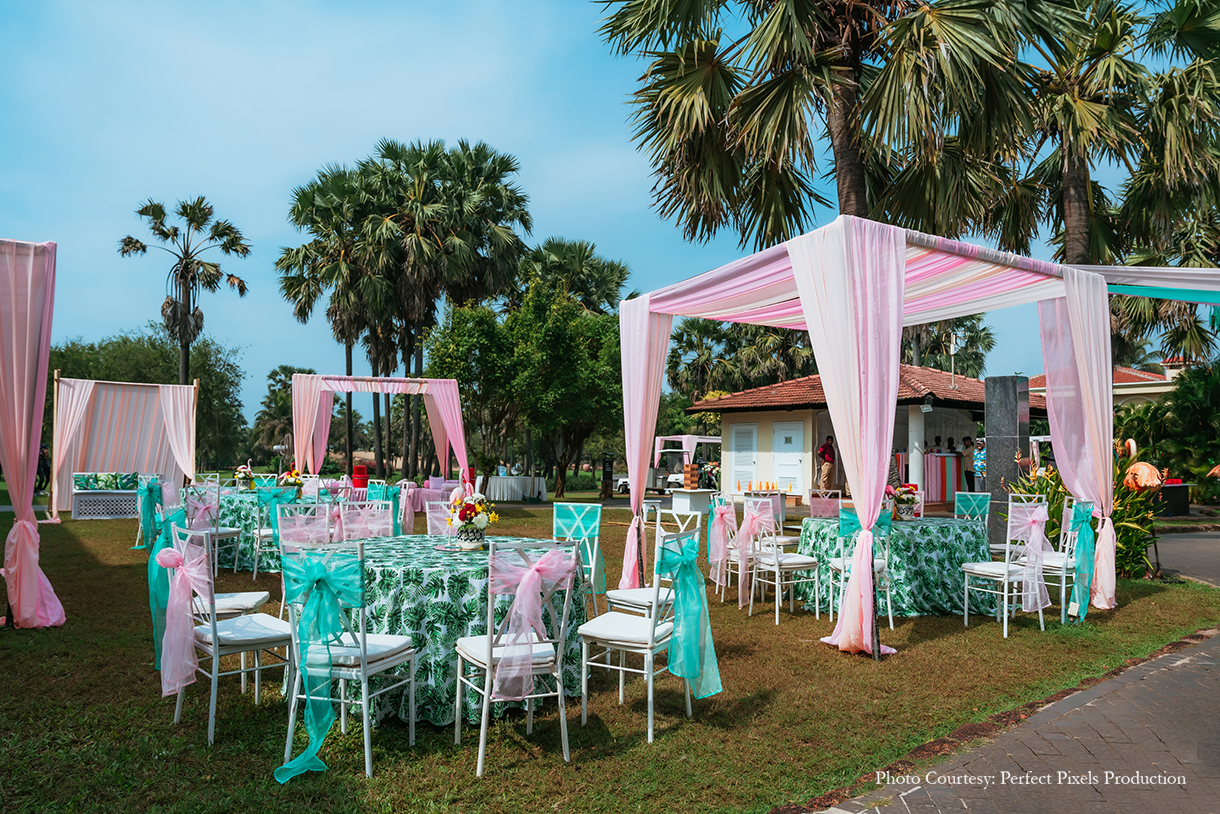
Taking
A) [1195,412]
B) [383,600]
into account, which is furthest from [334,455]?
[383,600]

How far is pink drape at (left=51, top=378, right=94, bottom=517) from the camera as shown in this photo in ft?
47.8

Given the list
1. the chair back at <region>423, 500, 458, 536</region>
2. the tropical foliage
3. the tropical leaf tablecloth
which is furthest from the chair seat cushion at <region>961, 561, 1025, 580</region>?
the tropical foliage

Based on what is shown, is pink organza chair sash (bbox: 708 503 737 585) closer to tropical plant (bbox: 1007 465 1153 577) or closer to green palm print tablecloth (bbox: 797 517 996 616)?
green palm print tablecloth (bbox: 797 517 996 616)

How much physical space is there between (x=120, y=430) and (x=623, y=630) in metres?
15.9

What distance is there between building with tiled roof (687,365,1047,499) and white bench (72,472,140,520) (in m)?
13.4

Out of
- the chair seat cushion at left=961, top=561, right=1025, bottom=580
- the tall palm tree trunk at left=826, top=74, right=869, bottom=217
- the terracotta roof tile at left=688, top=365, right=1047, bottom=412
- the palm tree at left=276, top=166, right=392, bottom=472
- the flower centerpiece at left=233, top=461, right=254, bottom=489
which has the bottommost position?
the chair seat cushion at left=961, top=561, right=1025, bottom=580

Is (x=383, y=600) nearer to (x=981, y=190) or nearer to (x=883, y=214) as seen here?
(x=883, y=214)

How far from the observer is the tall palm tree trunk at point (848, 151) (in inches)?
289

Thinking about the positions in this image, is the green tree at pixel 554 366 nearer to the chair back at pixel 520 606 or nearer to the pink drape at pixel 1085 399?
the pink drape at pixel 1085 399

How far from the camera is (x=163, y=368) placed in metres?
28.7

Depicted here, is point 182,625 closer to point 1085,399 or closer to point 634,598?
point 634,598

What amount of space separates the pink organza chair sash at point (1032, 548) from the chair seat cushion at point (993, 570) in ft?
0.23

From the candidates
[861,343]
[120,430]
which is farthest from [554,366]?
[861,343]

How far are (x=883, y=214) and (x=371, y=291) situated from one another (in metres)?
15.3
